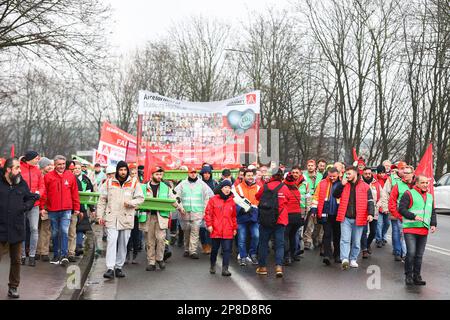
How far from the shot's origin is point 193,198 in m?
13.1

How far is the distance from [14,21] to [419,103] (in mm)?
26763

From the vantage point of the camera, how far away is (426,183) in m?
9.98

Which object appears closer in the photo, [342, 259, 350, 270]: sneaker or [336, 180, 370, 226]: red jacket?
[342, 259, 350, 270]: sneaker

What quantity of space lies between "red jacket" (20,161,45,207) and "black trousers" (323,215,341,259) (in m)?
5.13

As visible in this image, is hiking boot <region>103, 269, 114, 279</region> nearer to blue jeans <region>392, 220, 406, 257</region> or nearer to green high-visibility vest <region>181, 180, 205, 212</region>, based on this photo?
green high-visibility vest <region>181, 180, 205, 212</region>

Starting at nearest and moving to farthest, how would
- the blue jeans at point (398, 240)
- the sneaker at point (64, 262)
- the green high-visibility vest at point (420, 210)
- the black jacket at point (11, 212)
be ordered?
the black jacket at point (11, 212)
the green high-visibility vest at point (420, 210)
the sneaker at point (64, 262)
the blue jeans at point (398, 240)

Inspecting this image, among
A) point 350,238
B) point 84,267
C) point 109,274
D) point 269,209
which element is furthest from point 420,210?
point 84,267

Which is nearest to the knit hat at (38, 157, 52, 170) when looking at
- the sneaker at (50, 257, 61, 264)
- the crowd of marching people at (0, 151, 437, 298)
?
the crowd of marching people at (0, 151, 437, 298)

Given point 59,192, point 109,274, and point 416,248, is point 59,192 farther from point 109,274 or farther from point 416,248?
point 416,248

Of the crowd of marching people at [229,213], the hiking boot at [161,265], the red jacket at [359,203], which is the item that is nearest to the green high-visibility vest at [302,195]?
the crowd of marching people at [229,213]

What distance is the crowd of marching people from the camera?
400 inches

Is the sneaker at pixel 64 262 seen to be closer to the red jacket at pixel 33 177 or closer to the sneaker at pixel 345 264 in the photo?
the red jacket at pixel 33 177

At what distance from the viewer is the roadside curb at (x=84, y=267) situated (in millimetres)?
8672

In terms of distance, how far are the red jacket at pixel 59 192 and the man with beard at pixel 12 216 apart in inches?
106
